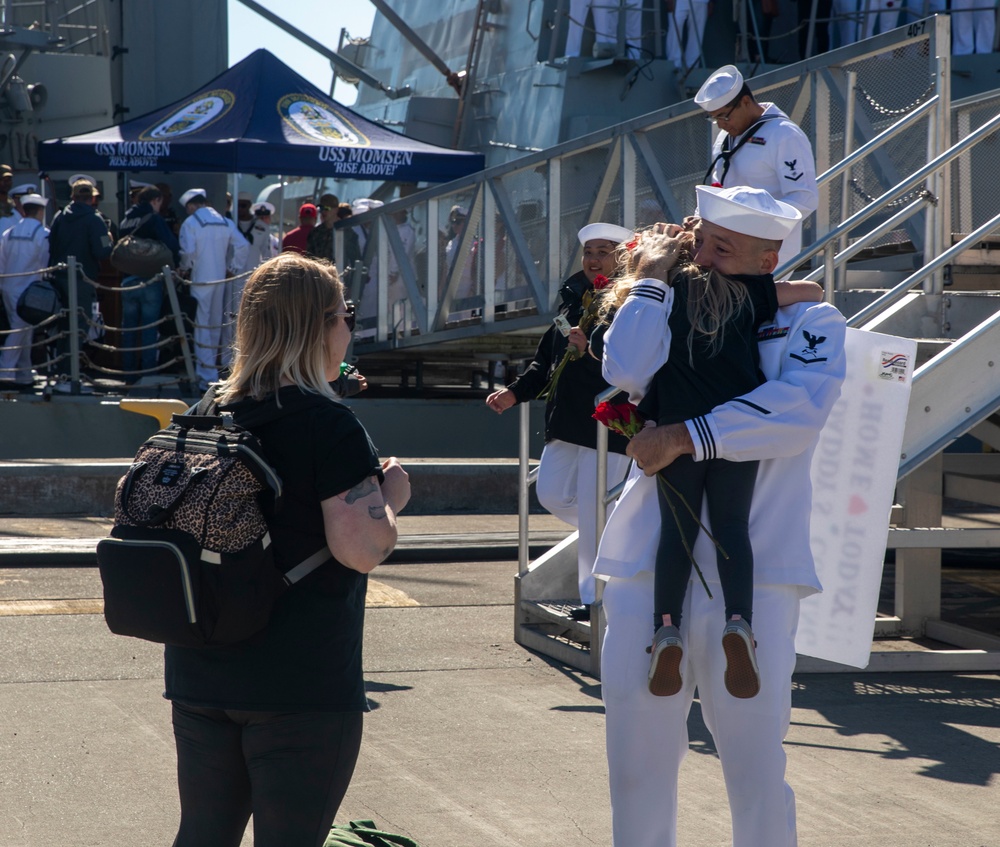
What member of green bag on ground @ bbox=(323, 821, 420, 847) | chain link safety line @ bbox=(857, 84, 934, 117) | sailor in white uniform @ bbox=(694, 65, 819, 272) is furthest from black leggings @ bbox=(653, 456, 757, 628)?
chain link safety line @ bbox=(857, 84, 934, 117)

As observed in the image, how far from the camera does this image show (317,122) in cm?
1499

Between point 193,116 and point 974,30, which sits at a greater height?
point 974,30

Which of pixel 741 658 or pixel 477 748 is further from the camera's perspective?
pixel 477 748

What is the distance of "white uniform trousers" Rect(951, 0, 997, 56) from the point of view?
17688mm

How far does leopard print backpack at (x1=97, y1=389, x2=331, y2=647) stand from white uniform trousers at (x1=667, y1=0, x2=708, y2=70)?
1653 cm

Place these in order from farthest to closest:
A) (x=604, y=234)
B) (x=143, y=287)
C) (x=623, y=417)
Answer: (x=143, y=287)
(x=604, y=234)
(x=623, y=417)

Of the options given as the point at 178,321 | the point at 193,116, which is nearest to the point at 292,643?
the point at 178,321

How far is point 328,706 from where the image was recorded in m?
2.85

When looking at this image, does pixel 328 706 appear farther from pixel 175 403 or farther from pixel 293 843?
pixel 175 403

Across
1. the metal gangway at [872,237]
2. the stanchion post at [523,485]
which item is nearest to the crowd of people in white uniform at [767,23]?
the metal gangway at [872,237]

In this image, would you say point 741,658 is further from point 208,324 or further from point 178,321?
point 208,324

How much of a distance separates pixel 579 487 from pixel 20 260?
32.8 feet

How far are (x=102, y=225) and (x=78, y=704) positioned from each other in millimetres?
9203

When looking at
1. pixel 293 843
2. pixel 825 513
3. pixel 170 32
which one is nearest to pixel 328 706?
pixel 293 843
